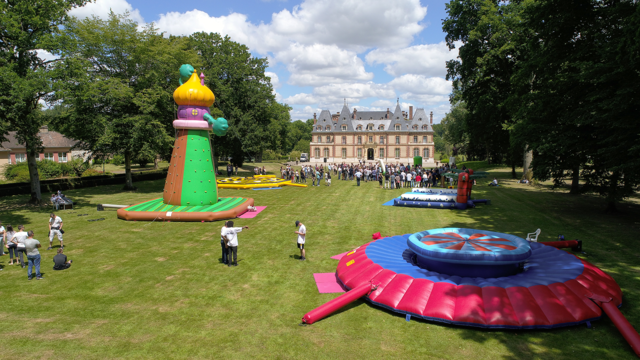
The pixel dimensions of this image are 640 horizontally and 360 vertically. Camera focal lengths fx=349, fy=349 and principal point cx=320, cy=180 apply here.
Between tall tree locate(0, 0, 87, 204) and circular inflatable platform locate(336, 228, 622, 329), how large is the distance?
58.6 feet

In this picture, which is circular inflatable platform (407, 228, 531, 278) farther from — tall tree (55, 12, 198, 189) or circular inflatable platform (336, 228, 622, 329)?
tall tree (55, 12, 198, 189)

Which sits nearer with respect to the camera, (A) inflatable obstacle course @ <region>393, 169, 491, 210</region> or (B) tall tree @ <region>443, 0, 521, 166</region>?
(A) inflatable obstacle course @ <region>393, 169, 491, 210</region>

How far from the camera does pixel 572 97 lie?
1656cm

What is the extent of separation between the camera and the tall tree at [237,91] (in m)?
37.4

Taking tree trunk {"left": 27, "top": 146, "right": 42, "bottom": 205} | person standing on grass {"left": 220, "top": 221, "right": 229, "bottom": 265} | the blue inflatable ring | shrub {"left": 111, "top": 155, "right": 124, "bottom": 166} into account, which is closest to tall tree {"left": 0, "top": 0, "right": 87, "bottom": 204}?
tree trunk {"left": 27, "top": 146, "right": 42, "bottom": 205}

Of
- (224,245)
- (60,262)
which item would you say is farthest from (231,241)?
Answer: (60,262)

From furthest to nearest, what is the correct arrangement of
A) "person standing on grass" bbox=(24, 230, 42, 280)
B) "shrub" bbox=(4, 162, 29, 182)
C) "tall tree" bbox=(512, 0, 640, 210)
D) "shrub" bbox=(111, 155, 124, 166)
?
"shrub" bbox=(111, 155, 124, 166)
"shrub" bbox=(4, 162, 29, 182)
"tall tree" bbox=(512, 0, 640, 210)
"person standing on grass" bbox=(24, 230, 42, 280)

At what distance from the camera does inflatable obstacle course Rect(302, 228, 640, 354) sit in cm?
695

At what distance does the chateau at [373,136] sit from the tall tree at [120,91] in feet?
166

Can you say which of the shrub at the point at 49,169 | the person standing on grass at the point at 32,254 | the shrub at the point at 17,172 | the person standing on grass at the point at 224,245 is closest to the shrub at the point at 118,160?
the shrub at the point at 49,169

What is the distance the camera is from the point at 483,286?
7.62 metres

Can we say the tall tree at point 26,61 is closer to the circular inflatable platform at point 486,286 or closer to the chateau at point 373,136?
the circular inflatable platform at point 486,286

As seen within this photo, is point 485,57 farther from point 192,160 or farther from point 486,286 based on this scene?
point 486,286

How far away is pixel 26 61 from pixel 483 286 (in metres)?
24.0
